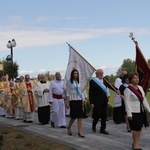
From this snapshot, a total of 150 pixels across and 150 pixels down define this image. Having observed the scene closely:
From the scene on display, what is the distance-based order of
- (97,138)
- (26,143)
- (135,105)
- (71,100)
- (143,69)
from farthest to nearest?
(71,100) < (97,138) < (143,69) < (26,143) < (135,105)

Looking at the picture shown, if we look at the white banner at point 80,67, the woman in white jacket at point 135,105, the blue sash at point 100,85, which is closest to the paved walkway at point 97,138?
the woman in white jacket at point 135,105

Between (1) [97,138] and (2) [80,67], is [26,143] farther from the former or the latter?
(2) [80,67]

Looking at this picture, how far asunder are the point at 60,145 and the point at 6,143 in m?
1.43

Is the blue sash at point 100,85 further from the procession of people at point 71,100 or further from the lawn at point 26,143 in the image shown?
the lawn at point 26,143

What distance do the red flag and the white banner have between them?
1.31m

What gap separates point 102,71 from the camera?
1047 cm

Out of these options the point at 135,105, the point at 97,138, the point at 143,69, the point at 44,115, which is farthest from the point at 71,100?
the point at 44,115

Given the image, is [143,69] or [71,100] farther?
[71,100]

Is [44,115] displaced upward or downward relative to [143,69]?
downward

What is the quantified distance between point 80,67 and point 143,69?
1897 mm

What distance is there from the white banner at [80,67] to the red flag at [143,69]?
1307mm

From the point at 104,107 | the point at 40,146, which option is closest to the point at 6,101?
the point at 104,107

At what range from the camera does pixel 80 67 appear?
1041cm

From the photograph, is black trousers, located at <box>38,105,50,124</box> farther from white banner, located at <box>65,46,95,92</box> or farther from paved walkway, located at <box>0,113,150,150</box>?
white banner, located at <box>65,46,95,92</box>
